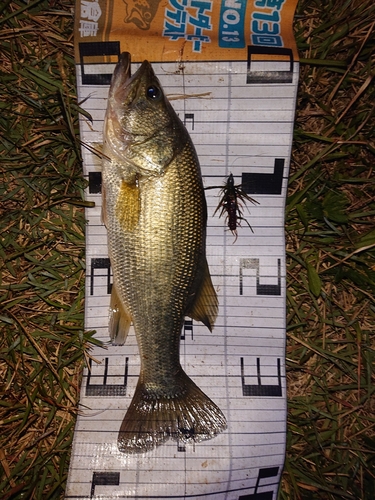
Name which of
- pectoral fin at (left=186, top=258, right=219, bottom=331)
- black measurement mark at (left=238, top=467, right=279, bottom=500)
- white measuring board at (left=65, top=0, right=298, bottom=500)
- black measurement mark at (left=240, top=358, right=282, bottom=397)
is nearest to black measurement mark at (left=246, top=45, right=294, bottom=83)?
white measuring board at (left=65, top=0, right=298, bottom=500)

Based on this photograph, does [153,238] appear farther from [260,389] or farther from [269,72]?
[269,72]

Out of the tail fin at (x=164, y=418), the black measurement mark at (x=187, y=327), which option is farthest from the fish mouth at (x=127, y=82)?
the tail fin at (x=164, y=418)

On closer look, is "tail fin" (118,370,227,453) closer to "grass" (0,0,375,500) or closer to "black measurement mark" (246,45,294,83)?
"grass" (0,0,375,500)

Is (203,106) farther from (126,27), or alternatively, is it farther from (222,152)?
(126,27)

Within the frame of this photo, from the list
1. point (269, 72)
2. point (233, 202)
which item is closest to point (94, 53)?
point (269, 72)

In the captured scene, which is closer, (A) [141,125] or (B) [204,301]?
(A) [141,125]

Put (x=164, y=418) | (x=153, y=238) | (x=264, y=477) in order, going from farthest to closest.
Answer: (x=264, y=477), (x=164, y=418), (x=153, y=238)
